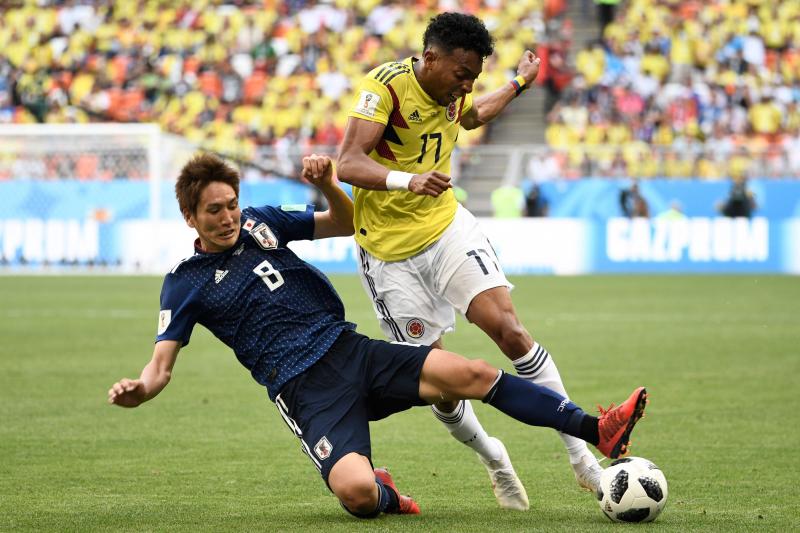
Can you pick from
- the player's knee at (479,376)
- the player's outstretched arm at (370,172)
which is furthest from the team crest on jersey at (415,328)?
the player's knee at (479,376)

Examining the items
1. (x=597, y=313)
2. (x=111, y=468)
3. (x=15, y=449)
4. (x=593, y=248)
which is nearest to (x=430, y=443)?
(x=111, y=468)

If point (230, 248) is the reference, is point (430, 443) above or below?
below

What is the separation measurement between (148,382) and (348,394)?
34.1 inches

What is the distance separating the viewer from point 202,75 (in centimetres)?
3138

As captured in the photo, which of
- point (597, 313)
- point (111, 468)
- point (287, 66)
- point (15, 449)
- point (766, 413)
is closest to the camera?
point (111, 468)

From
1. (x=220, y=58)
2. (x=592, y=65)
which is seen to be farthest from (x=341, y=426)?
(x=220, y=58)

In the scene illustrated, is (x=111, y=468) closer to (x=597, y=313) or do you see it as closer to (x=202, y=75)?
(x=597, y=313)

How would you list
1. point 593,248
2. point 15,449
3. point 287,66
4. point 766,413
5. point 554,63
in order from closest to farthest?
point 15,449, point 766,413, point 593,248, point 554,63, point 287,66

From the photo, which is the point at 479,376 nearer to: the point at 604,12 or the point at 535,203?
the point at 535,203

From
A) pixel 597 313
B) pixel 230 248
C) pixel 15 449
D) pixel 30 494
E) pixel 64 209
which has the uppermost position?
pixel 230 248

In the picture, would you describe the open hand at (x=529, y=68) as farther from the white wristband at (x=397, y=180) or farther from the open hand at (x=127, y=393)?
the open hand at (x=127, y=393)

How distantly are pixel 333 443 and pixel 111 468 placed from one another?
6.19ft

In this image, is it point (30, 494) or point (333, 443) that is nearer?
point (333, 443)

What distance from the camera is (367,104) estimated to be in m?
6.23
